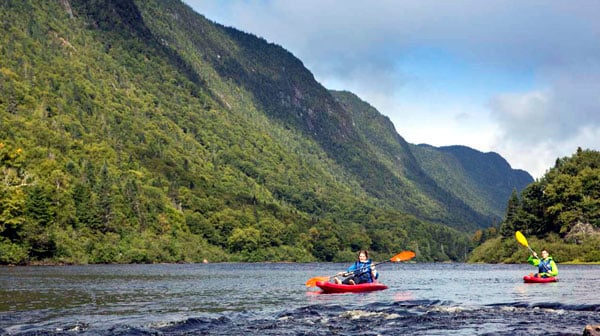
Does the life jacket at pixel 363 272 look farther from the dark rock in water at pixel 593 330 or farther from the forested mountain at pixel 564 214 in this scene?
the forested mountain at pixel 564 214

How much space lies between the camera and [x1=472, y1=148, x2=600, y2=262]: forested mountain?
126750 millimetres

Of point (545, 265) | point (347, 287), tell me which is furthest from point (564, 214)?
point (347, 287)

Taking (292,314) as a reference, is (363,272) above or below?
above

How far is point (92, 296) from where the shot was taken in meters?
46.6

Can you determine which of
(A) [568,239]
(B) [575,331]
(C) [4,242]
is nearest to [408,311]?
(B) [575,331]

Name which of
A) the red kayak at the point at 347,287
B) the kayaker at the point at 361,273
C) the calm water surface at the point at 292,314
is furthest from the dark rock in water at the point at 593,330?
the kayaker at the point at 361,273

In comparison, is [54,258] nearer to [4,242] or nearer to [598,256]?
[4,242]

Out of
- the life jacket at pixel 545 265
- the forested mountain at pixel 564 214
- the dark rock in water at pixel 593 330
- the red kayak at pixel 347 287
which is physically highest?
the forested mountain at pixel 564 214

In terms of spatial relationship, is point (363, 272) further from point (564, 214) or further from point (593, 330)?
point (564, 214)

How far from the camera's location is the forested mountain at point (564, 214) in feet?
416

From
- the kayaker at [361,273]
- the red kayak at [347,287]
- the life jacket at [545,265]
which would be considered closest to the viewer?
the red kayak at [347,287]

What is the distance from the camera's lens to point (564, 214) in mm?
131125

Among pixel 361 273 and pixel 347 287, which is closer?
pixel 347 287

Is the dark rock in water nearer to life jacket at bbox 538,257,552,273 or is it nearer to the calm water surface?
the calm water surface
